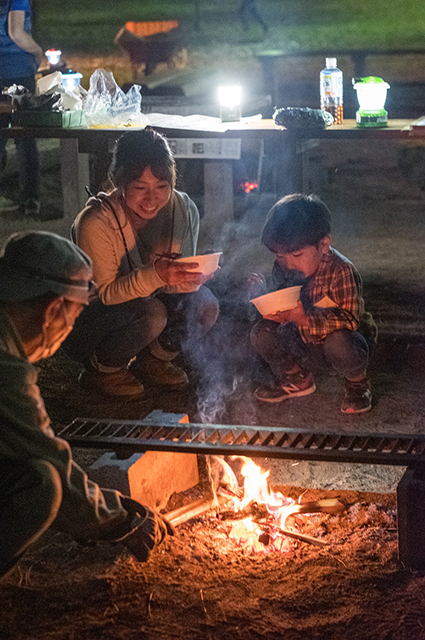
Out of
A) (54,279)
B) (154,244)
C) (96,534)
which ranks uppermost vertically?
(54,279)

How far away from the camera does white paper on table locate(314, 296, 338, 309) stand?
4070mm

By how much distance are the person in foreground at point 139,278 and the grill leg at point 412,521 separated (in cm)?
161

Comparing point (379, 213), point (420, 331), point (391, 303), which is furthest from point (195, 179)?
point (420, 331)

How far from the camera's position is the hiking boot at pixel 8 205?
9.57 meters

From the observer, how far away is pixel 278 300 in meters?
3.74

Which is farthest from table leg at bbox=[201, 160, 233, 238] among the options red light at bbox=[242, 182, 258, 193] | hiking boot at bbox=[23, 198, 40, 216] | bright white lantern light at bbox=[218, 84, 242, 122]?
hiking boot at bbox=[23, 198, 40, 216]

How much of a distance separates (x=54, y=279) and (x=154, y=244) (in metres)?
2.24

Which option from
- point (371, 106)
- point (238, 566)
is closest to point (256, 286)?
point (238, 566)

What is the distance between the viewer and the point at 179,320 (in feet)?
15.0

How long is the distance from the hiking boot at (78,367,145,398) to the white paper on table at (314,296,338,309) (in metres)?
1.19

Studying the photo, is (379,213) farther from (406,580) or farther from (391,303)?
(406,580)

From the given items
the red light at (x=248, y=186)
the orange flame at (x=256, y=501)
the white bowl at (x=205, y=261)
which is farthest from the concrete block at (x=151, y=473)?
the red light at (x=248, y=186)

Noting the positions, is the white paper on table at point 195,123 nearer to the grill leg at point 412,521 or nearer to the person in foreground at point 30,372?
the grill leg at point 412,521

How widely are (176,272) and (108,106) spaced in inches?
111
